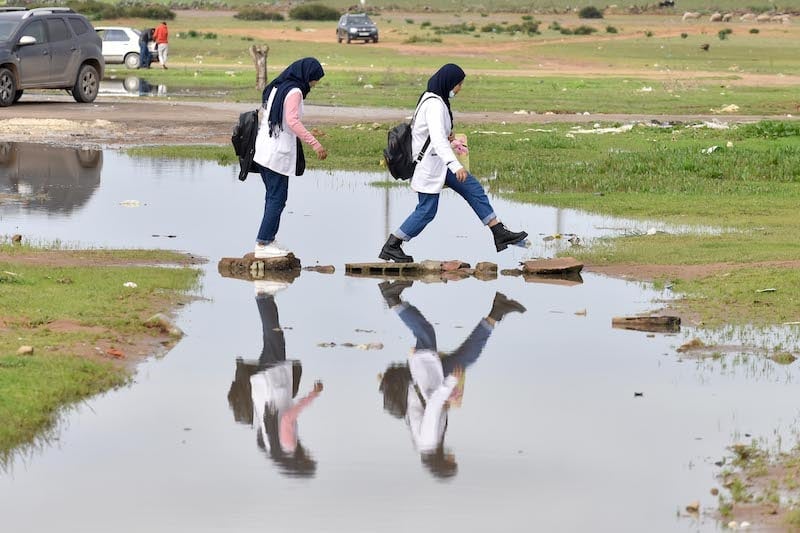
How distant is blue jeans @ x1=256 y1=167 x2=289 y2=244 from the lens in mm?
14562

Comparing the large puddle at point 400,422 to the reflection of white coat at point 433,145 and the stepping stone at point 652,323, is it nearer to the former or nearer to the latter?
the stepping stone at point 652,323

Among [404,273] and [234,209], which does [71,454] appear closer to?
[404,273]

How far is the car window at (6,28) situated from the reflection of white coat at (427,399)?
24034 mm

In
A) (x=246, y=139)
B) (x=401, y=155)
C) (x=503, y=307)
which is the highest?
(x=246, y=139)

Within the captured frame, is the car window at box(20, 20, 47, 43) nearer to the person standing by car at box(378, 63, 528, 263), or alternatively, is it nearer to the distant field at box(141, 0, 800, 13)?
the person standing by car at box(378, 63, 528, 263)

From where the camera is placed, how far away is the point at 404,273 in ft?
47.1

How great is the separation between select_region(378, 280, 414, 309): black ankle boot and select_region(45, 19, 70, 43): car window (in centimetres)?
2186

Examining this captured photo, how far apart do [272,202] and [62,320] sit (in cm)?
364

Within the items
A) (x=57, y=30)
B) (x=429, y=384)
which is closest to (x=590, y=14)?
(x=57, y=30)

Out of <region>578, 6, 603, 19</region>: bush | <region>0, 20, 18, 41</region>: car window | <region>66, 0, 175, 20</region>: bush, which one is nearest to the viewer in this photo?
<region>0, 20, 18, 41</region>: car window

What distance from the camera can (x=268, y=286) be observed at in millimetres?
13602

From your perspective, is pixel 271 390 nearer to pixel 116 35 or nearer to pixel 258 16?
pixel 116 35

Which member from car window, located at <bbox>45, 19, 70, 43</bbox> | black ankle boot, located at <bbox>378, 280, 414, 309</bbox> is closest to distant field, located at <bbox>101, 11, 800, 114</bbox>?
car window, located at <bbox>45, 19, 70, 43</bbox>

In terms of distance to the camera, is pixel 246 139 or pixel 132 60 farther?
pixel 132 60
